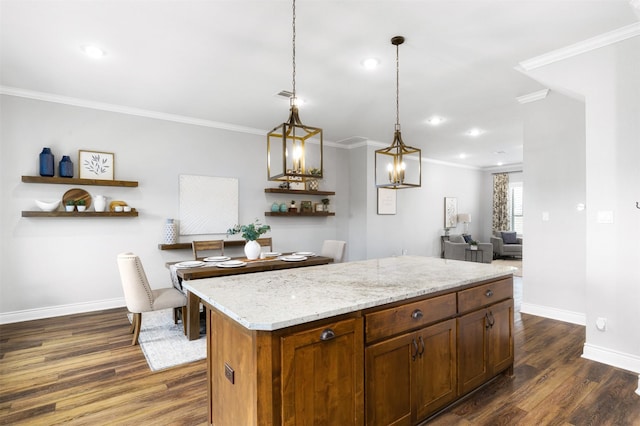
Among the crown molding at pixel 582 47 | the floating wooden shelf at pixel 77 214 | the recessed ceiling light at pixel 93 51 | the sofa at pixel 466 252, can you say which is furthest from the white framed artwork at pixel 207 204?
the sofa at pixel 466 252

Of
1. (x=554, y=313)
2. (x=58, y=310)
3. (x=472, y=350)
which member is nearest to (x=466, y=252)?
(x=554, y=313)

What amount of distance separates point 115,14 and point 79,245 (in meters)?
3.12

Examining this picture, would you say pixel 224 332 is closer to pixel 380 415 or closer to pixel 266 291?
pixel 266 291

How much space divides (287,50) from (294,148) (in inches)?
44.2

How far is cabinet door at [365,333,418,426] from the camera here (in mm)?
1625

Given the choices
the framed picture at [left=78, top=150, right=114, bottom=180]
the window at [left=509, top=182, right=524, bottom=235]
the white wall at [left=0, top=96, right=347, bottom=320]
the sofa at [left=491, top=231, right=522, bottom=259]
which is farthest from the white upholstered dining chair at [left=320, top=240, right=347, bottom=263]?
the window at [left=509, top=182, right=524, bottom=235]

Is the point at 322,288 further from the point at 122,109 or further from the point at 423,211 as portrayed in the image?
the point at 423,211

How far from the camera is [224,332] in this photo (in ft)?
5.24

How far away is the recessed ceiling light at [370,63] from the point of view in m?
3.12

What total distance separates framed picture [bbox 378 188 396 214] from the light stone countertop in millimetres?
4134

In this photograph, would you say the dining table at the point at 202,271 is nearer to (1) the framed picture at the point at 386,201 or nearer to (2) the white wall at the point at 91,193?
(2) the white wall at the point at 91,193

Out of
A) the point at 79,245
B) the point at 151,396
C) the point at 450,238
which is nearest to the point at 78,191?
the point at 79,245

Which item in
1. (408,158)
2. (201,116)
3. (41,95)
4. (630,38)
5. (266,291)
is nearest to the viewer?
(266,291)

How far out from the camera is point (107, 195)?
4.45 metres
